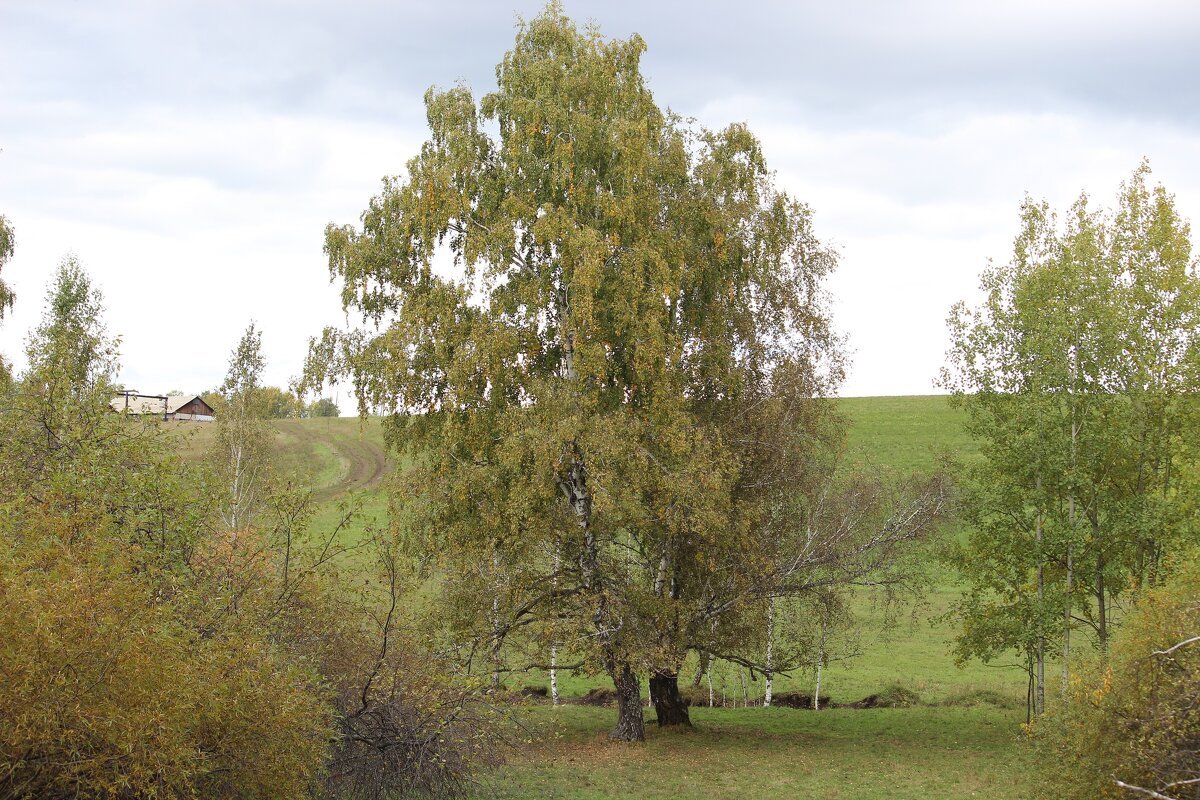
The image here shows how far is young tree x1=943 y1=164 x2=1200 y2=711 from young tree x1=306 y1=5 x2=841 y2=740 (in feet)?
18.7

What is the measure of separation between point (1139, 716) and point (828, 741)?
44.9 ft

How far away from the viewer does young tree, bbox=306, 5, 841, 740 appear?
2338 cm

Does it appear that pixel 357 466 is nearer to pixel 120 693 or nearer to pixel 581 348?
pixel 581 348

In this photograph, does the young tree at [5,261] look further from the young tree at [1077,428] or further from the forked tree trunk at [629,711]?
the young tree at [1077,428]

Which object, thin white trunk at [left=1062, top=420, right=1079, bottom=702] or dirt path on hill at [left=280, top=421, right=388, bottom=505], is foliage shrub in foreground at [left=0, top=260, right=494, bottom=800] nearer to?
thin white trunk at [left=1062, top=420, right=1079, bottom=702]

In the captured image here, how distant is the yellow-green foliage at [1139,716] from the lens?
1409 centimetres

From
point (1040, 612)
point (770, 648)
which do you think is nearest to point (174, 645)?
point (1040, 612)

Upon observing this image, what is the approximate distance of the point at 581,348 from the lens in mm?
23359

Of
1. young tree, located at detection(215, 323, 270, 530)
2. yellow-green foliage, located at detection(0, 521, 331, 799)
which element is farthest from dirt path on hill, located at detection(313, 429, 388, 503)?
yellow-green foliage, located at detection(0, 521, 331, 799)

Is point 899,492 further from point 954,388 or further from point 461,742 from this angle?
point 461,742

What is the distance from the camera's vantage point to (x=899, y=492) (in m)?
27.7

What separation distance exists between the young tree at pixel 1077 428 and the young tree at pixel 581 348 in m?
5.69

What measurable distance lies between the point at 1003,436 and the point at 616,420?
1137 centimetres

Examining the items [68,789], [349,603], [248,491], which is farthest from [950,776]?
[248,491]
